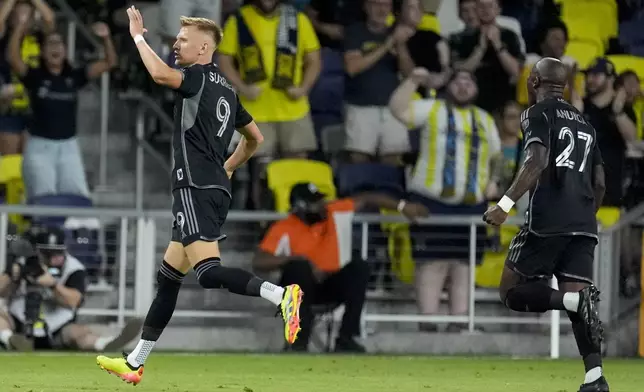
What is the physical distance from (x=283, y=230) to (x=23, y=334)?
8.46 feet

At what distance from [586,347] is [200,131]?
2599 mm

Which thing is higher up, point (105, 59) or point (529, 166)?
point (105, 59)

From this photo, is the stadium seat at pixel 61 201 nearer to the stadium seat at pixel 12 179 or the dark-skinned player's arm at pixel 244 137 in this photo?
the stadium seat at pixel 12 179

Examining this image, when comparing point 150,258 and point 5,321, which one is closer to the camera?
point 5,321

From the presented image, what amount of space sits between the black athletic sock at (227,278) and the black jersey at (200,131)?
0.47 m

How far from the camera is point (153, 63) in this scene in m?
8.78

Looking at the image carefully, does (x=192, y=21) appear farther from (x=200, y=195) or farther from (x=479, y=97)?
(x=479, y=97)

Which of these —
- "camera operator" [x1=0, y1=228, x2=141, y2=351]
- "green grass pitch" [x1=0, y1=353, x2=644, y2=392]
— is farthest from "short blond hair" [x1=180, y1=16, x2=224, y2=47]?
"camera operator" [x1=0, y1=228, x2=141, y2=351]

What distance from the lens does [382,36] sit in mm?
15828

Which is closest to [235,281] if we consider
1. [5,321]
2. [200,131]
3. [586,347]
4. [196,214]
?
[196,214]

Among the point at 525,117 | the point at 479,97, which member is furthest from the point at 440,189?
the point at 525,117

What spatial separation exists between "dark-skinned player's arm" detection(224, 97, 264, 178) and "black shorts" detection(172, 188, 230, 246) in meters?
0.42

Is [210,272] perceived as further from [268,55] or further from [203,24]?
[268,55]

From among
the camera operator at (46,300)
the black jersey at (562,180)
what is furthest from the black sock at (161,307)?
the camera operator at (46,300)
